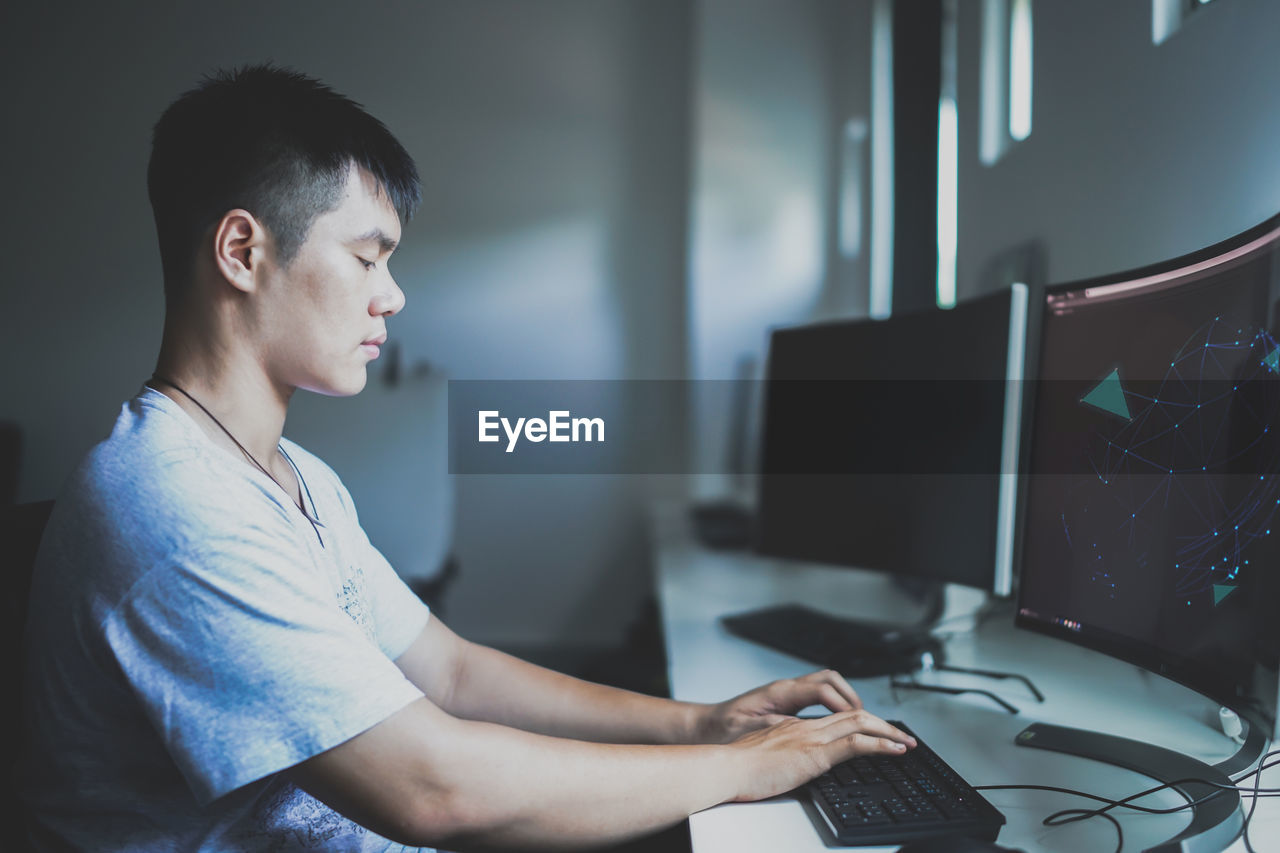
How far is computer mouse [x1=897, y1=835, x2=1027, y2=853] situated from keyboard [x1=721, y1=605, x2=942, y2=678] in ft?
1.68

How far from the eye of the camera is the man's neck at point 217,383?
76 cm

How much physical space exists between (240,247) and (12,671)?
426mm

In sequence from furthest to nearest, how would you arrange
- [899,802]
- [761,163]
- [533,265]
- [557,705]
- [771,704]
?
[533,265] → [761,163] → [557,705] → [771,704] → [899,802]

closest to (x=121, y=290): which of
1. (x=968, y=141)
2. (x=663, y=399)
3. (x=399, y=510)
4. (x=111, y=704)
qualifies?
(x=399, y=510)

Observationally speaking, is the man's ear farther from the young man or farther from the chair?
the chair

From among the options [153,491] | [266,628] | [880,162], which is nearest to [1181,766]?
[266,628]

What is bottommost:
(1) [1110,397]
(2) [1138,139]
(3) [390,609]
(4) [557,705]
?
(4) [557,705]

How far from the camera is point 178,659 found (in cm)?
58

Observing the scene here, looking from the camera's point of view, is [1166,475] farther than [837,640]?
No

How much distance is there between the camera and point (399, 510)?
2.12 m

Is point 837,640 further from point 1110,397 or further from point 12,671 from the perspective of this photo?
point 12,671

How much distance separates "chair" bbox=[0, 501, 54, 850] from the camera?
0.68 metres

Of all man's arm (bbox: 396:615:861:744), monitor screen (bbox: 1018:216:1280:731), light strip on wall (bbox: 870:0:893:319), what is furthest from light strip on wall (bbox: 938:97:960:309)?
man's arm (bbox: 396:615:861:744)

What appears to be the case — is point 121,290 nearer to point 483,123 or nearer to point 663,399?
point 483,123
